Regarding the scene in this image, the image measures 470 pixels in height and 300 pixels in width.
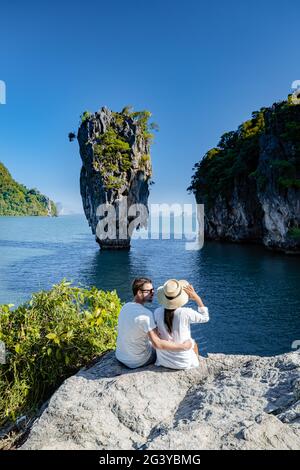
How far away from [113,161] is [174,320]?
43689 millimetres

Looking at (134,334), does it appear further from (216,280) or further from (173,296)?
(216,280)

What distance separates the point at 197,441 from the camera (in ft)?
9.61

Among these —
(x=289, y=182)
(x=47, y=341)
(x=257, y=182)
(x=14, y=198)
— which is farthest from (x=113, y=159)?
(x=14, y=198)

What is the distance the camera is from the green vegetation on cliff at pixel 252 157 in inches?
1454

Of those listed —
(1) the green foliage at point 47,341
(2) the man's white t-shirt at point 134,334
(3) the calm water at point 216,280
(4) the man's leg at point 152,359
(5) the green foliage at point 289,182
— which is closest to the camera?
(2) the man's white t-shirt at point 134,334

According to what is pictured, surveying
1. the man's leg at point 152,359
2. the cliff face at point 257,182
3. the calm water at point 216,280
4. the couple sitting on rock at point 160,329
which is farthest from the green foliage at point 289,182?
the man's leg at point 152,359

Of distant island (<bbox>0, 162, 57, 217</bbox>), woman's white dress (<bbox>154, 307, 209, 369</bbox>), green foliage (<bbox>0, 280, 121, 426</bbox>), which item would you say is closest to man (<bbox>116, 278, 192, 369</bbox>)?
woman's white dress (<bbox>154, 307, 209, 369</bbox>)

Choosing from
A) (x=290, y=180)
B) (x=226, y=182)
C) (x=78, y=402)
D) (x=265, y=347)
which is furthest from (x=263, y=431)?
(x=226, y=182)

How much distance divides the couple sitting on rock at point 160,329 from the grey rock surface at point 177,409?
16cm

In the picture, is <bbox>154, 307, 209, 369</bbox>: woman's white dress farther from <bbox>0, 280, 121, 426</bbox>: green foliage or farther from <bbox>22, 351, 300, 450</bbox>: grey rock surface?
<bbox>0, 280, 121, 426</bbox>: green foliage

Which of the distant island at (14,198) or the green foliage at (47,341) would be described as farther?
the distant island at (14,198)

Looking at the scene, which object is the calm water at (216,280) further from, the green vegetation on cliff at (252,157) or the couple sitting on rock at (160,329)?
the green vegetation on cliff at (252,157)

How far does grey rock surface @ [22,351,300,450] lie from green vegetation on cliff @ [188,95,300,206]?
35.4 m

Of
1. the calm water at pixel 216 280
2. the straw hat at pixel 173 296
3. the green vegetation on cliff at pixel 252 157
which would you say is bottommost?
the calm water at pixel 216 280
